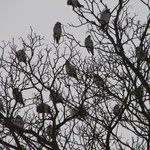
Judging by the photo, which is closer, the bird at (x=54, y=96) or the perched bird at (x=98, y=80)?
the bird at (x=54, y=96)

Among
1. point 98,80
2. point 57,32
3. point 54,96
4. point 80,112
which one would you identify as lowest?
point 80,112

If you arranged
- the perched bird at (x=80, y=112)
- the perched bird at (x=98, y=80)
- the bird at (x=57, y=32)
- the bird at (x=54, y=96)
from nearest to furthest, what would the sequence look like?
the bird at (x=54, y=96) → the perched bird at (x=80, y=112) → the perched bird at (x=98, y=80) → the bird at (x=57, y=32)

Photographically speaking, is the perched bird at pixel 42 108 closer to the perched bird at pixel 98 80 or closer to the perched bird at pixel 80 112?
the perched bird at pixel 80 112

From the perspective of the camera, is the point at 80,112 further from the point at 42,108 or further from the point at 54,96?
the point at 42,108

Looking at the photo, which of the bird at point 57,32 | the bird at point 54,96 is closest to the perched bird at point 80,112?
the bird at point 54,96

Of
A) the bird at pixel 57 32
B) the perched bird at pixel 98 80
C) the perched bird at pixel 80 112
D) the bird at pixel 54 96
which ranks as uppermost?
the bird at pixel 57 32

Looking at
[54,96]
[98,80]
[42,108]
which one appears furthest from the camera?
[98,80]

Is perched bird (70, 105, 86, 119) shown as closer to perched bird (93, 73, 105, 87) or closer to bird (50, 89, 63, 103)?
bird (50, 89, 63, 103)

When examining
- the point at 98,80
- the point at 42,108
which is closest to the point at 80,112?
the point at 42,108

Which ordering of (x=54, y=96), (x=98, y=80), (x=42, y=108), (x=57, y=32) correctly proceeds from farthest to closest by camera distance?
(x=57, y=32) < (x=98, y=80) < (x=54, y=96) < (x=42, y=108)

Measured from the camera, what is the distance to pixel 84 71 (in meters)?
4.68

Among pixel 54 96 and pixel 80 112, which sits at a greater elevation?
pixel 54 96

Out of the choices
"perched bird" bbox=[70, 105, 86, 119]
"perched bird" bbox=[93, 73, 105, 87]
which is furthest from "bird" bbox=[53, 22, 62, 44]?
"perched bird" bbox=[70, 105, 86, 119]

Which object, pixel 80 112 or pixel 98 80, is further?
pixel 98 80
